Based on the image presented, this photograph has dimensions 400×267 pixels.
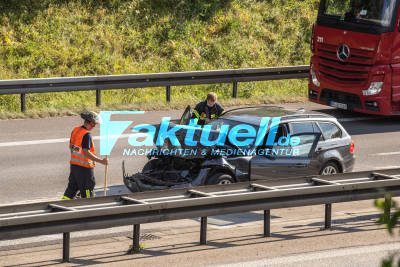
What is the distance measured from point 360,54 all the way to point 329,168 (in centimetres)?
661

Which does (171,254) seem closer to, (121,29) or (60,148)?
(60,148)

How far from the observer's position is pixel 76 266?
7.63 metres

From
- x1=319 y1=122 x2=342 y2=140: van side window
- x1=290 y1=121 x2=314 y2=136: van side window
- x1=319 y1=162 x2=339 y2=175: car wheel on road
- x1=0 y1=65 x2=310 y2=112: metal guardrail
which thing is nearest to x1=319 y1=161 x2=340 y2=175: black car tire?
x1=319 y1=162 x2=339 y2=175: car wheel on road

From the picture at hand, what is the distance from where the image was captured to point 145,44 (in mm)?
24109

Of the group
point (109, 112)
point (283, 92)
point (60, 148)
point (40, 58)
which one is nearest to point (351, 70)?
point (283, 92)

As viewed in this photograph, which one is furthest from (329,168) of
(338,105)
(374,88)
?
(338,105)

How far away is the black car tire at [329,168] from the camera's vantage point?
1183 centimetres

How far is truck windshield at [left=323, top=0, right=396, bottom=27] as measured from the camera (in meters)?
17.1

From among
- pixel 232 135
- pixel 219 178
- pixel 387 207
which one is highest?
pixel 387 207

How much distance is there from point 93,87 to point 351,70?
676cm

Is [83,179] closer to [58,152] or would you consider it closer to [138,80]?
[58,152]

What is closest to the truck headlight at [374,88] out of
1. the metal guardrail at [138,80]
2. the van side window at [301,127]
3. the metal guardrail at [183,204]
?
the metal guardrail at [138,80]

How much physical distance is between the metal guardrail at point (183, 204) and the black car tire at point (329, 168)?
74.0 inches

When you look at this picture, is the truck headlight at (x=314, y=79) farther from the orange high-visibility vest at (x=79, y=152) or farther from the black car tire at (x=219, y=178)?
the orange high-visibility vest at (x=79, y=152)
